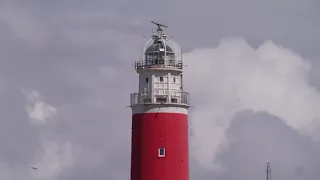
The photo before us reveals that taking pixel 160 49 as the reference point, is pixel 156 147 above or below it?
below

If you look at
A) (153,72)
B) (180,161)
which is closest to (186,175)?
(180,161)

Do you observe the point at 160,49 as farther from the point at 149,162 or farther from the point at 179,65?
the point at 149,162

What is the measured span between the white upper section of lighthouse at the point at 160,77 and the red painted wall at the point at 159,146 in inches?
48.8

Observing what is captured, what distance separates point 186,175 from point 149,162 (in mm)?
3338

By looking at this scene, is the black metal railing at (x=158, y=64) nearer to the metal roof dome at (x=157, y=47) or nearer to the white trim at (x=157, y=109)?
the metal roof dome at (x=157, y=47)

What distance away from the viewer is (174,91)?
108750 mm

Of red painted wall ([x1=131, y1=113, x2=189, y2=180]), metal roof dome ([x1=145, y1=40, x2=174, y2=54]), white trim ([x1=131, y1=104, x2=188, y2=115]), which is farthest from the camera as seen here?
metal roof dome ([x1=145, y1=40, x2=174, y2=54])

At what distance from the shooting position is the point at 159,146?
354 ft

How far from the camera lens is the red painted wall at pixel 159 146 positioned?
108m

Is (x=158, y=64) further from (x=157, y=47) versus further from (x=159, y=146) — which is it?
(x=159, y=146)

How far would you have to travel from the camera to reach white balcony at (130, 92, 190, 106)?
355 ft

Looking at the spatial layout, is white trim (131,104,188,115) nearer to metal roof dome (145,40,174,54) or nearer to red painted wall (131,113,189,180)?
red painted wall (131,113,189,180)

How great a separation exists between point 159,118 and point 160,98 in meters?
1.60

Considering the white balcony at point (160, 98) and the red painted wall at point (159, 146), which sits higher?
the white balcony at point (160, 98)
